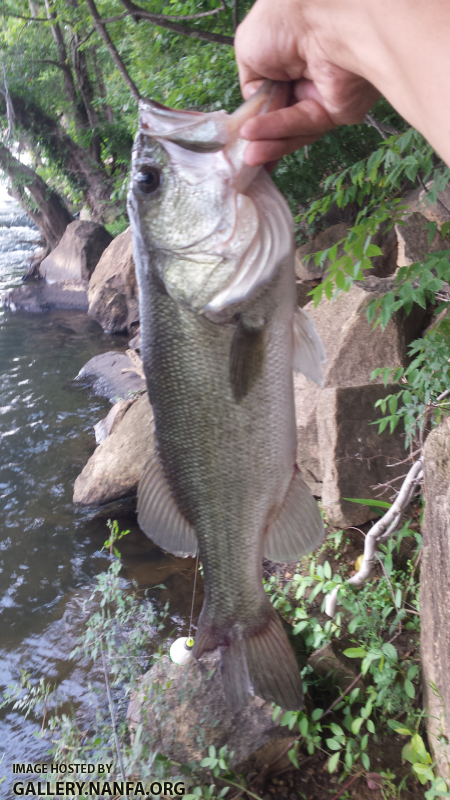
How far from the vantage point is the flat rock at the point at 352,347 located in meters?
4.15

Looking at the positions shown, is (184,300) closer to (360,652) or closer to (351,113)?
(351,113)

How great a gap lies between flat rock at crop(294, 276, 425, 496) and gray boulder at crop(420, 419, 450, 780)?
145 centimetres

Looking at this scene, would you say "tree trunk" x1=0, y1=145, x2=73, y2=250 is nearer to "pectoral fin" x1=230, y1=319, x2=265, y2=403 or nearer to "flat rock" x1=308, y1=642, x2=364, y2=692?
"flat rock" x1=308, y1=642, x2=364, y2=692

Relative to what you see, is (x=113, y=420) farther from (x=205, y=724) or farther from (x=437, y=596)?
(x=437, y=596)

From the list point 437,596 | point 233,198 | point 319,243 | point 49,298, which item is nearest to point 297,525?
point 233,198

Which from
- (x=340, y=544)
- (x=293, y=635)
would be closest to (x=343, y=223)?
(x=340, y=544)

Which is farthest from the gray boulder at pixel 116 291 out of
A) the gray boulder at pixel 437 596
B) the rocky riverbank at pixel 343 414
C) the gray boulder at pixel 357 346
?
the gray boulder at pixel 437 596

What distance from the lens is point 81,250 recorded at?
15.1m

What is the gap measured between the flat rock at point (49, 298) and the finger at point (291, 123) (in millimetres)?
14263

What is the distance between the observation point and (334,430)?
395 centimetres

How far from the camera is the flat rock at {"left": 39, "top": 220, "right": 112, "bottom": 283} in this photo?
15.1 metres

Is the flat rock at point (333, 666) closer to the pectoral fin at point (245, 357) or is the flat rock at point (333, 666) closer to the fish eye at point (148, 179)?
the pectoral fin at point (245, 357)

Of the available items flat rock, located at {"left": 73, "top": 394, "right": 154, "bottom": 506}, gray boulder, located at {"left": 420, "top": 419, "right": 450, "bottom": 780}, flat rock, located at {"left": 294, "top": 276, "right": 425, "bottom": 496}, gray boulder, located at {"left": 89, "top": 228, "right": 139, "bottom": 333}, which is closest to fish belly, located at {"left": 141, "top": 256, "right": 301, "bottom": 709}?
gray boulder, located at {"left": 420, "top": 419, "right": 450, "bottom": 780}

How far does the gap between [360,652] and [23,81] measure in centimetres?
1786
